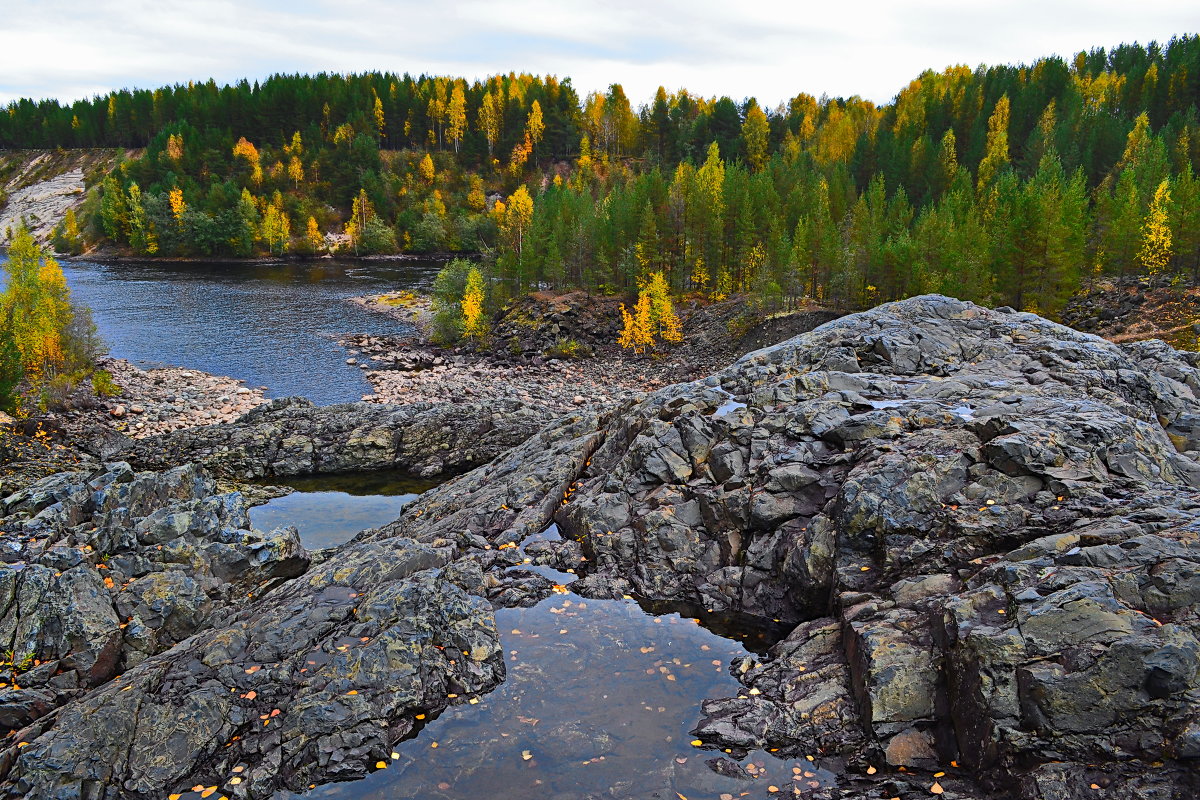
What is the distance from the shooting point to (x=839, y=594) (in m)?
17.5

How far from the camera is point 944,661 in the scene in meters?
13.9

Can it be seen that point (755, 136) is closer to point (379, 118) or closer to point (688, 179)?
point (688, 179)

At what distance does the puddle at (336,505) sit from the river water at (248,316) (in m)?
17.0

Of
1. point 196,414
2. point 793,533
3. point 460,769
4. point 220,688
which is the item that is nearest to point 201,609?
point 220,688

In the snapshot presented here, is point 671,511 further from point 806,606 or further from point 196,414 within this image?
point 196,414

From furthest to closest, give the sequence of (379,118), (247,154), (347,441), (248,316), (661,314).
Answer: (379,118) < (247,154) < (248,316) < (661,314) < (347,441)

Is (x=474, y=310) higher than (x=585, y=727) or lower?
higher

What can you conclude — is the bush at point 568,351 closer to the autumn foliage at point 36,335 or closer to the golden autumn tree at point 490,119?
the autumn foliage at point 36,335

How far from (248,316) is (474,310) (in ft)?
102

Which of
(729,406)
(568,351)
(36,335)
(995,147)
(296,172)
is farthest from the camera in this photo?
(296,172)

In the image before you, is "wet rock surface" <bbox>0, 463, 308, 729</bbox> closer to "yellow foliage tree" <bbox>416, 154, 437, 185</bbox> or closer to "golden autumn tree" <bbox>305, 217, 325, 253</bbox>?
"golden autumn tree" <bbox>305, 217, 325, 253</bbox>

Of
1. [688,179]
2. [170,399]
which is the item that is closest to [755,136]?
[688,179]

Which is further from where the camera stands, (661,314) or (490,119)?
(490,119)

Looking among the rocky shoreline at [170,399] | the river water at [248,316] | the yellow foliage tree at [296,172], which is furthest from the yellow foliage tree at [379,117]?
the rocky shoreline at [170,399]
